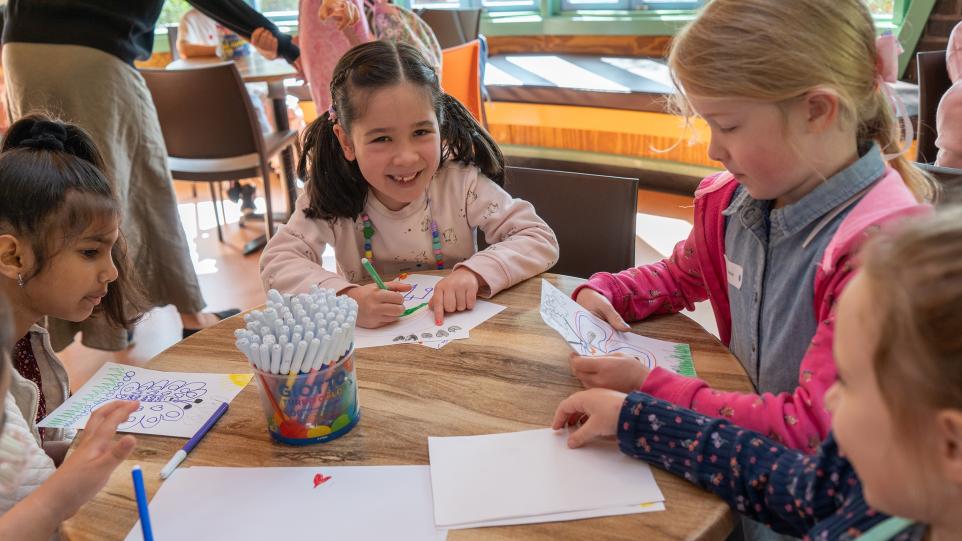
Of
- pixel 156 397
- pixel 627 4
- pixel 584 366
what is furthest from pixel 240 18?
pixel 627 4

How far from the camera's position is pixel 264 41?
2795 millimetres

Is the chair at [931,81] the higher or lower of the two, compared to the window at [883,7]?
lower

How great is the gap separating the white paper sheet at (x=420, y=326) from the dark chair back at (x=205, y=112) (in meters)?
2.02

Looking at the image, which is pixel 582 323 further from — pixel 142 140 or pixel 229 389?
pixel 142 140

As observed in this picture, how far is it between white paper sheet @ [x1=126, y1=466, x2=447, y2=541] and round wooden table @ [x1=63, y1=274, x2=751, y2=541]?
0.02 meters

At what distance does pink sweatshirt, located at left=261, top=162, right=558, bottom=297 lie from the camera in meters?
1.56

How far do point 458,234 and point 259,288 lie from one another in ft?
6.37

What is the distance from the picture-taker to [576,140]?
4441 millimetres

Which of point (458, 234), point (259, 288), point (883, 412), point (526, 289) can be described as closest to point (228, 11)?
point (259, 288)

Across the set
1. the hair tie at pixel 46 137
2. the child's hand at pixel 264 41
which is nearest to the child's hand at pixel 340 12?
the child's hand at pixel 264 41

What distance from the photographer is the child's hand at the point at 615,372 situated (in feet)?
3.33

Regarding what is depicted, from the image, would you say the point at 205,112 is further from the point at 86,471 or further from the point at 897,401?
the point at 897,401

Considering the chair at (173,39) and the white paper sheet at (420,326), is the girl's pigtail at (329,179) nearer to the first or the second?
the white paper sheet at (420,326)

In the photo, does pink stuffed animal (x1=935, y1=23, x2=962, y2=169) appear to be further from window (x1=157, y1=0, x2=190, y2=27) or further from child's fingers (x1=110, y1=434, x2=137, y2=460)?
window (x1=157, y1=0, x2=190, y2=27)
